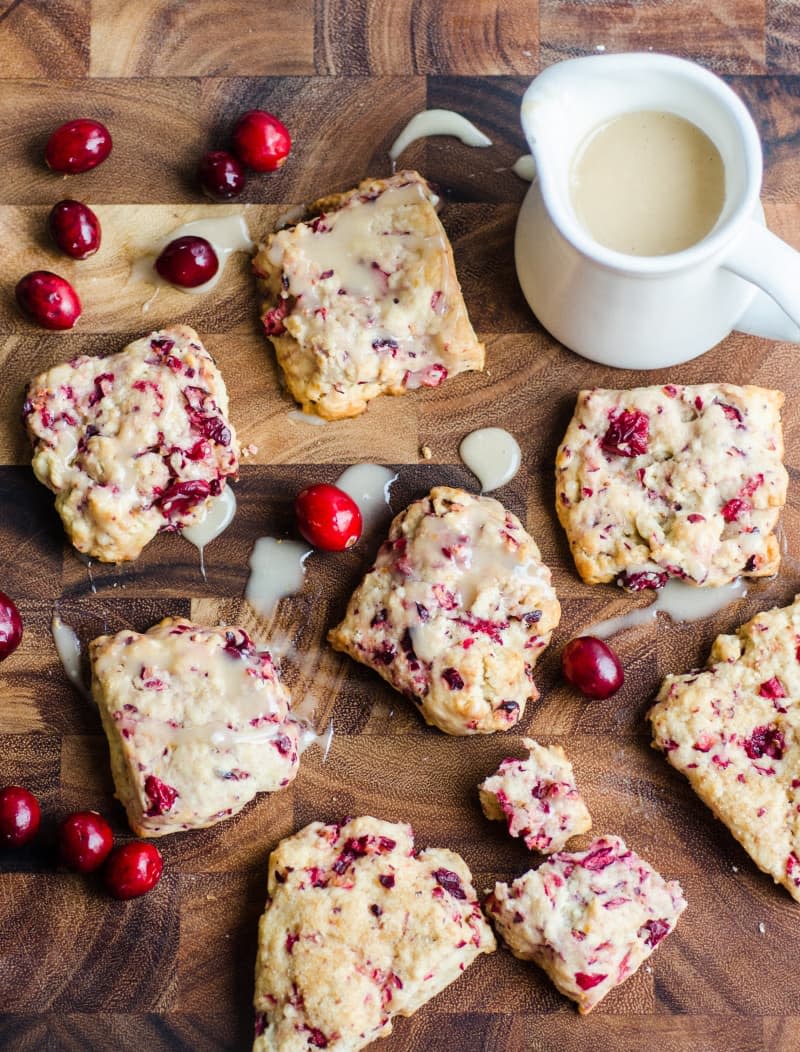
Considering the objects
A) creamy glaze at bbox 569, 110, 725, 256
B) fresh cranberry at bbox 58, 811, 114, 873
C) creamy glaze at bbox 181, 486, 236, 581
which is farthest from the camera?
creamy glaze at bbox 181, 486, 236, 581

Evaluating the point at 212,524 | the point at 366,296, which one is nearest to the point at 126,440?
the point at 212,524

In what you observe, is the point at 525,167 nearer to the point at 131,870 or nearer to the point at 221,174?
the point at 221,174

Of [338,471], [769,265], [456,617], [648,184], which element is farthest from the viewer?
[338,471]

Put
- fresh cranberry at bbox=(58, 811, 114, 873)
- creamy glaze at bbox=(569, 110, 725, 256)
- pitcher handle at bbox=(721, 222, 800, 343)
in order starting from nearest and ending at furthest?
pitcher handle at bbox=(721, 222, 800, 343) < creamy glaze at bbox=(569, 110, 725, 256) < fresh cranberry at bbox=(58, 811, 114, 873)

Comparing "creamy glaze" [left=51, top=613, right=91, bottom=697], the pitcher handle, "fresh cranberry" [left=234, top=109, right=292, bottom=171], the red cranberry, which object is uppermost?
the pitcher handle

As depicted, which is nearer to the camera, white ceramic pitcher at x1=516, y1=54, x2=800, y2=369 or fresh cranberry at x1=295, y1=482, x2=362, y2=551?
white ceramic pitcher at x1=516, y1=54, x2=800, y2=369

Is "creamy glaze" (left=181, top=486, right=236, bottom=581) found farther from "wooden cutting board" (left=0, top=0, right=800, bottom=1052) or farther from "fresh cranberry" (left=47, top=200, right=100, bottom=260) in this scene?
"fresh cranberry" (left=47, top=200, right=100, bottom=260)

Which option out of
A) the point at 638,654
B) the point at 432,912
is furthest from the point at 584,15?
the point at 432,912

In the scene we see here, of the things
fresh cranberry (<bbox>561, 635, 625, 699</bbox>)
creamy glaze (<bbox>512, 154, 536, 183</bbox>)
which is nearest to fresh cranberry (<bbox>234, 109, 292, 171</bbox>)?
creamy glaze (<bbox>512, 154, 536, 183</bbox>)
